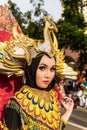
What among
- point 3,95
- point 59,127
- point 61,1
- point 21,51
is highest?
point 61,1

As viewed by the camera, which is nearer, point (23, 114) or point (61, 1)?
point (23, 114)

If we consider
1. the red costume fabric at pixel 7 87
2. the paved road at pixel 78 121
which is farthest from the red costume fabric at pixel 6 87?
the paved road at pixel 78 121

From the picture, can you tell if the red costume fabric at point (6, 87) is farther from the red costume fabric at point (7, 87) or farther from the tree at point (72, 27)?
the tree at point (72, 27)

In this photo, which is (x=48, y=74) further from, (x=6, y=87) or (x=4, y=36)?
(x=4, y=36)

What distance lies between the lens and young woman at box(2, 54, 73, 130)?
3.08 meters

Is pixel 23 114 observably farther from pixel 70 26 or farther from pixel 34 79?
pixel 70 26

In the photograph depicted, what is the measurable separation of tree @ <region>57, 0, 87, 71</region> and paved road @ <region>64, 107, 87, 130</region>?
8.18m

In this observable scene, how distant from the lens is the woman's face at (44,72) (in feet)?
10.3

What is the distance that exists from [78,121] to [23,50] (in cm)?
1137

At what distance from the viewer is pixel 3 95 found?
325 cm

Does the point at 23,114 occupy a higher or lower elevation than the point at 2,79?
lower

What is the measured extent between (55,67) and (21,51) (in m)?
0.27

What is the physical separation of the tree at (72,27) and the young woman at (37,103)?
21973mm

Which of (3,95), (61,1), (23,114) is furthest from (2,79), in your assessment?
(61,1)
